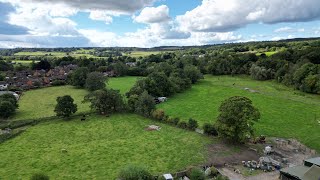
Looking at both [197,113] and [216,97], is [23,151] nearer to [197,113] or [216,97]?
[197,113]

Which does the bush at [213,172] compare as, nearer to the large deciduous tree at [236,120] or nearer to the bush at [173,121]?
the large deciduous tree at [236,120]

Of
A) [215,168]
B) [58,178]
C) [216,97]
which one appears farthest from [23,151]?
[216,97]

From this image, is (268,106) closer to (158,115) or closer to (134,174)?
(158,115)

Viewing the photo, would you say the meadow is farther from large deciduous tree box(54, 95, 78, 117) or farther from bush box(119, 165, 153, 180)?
bush box(119, 165, 153, 180)

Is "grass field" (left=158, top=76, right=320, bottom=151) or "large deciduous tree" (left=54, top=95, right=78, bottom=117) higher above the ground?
"large deciduous tree" (left=54, top=95, right=78, bottom=117)

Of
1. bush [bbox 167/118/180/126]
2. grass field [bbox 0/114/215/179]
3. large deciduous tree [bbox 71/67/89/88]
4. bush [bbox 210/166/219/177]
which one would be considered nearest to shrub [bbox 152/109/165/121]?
grass field [bbox 0/114/215/179]

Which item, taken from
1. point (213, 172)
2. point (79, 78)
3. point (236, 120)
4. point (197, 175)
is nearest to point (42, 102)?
point (79, 78)
